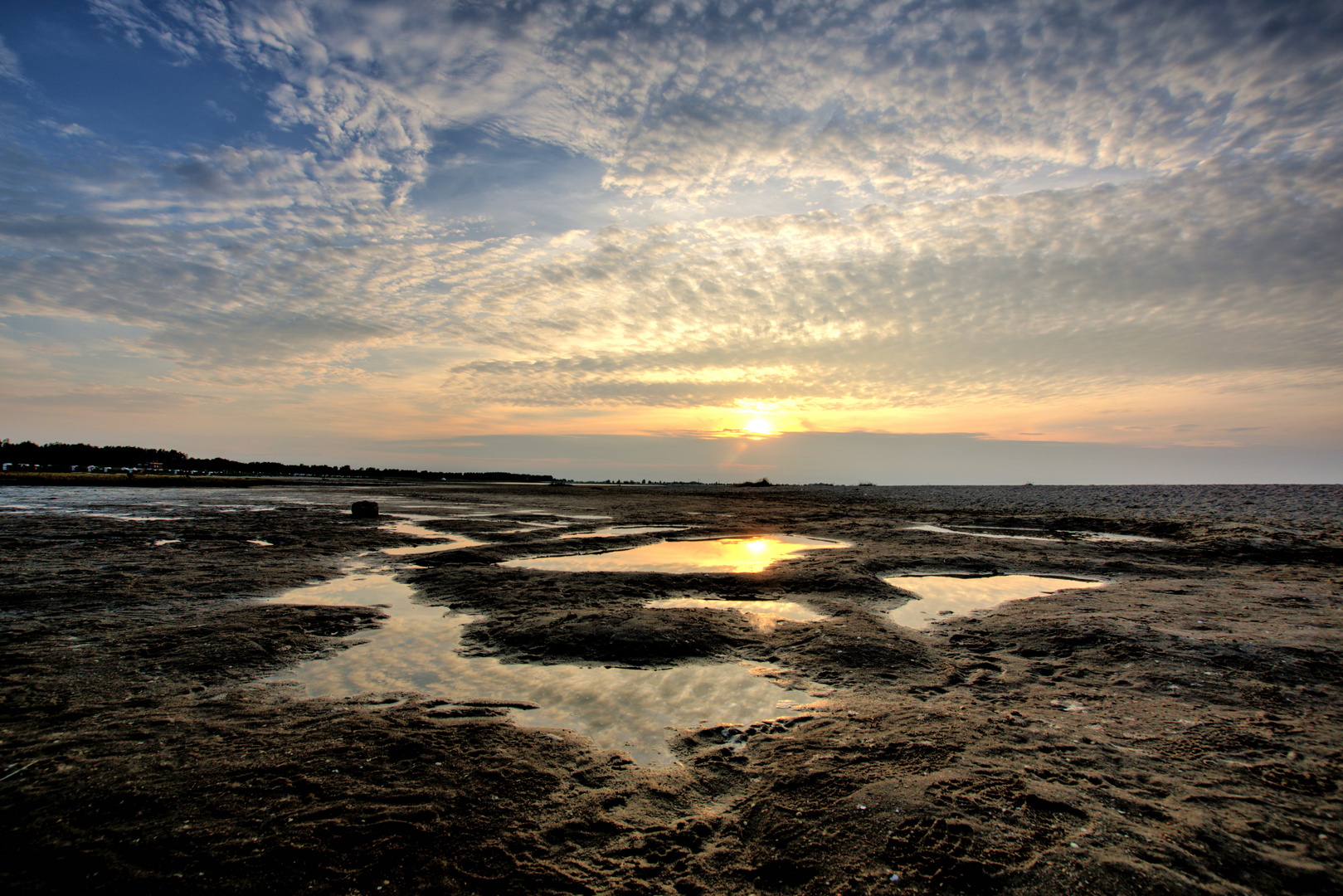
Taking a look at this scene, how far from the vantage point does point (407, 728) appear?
5367 mm

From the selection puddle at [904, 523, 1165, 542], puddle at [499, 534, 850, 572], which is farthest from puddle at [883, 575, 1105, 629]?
puddle at [904, 523, 1165, 542]

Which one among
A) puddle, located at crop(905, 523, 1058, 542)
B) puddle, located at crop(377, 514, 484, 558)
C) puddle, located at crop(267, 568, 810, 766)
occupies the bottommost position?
puddle, located at crop(267, 568, 810, 766)

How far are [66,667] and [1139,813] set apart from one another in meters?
11.0

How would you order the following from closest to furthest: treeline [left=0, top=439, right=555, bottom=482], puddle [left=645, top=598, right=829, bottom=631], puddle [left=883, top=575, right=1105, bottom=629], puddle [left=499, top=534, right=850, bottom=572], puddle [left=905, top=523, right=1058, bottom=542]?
puddle [left=645, top=598, right=829, bottom=631] → puddle [left=883, top=575, right=1105, bottom=629] → puddle [left=499, top=534, right=850, bottom=572] → puddle [left=905, top=523, right=1058, bottom=542] → treeline [left=0, top=439, right=555, bottom=482]

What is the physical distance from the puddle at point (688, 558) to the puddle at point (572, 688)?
21.3 feet

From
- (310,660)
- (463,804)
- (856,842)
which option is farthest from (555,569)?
(856,842)

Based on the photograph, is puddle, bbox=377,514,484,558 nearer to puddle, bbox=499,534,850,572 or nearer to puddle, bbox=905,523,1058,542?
puddle, bbox=499,534,850,572

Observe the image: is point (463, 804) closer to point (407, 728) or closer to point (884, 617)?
point (407, 728)

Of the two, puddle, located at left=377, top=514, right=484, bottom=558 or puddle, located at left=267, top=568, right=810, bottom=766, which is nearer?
puddle, located at left=267, top=568, right=810, bottom=766

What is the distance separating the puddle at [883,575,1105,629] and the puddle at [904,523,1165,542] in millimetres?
9156

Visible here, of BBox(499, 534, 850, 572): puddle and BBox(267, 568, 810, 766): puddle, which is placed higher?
BBox(499, 534, 850, 572): puddle

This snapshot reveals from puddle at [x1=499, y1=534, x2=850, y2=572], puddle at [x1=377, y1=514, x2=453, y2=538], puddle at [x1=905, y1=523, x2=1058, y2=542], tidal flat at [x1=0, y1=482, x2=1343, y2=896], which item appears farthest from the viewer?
puddle at [x1=905, y1=523, x2=1058, y2=542]

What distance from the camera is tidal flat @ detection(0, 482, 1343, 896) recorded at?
11.6ft

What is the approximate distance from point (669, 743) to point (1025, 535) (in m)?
23.4
